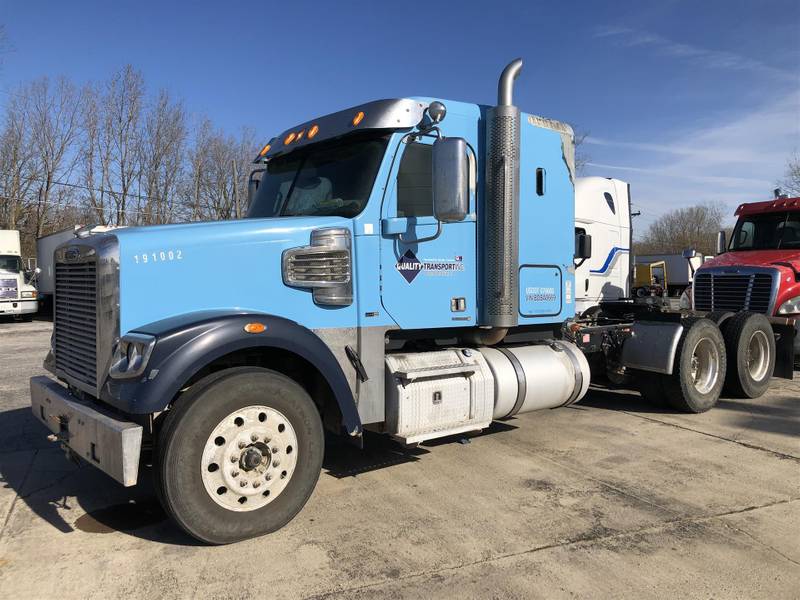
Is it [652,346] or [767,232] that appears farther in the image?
[767,232]

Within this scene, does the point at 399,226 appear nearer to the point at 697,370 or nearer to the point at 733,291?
the point at 697,370

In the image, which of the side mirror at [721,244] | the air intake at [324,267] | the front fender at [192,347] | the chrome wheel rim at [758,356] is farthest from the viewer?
the side mirror at [721,244]

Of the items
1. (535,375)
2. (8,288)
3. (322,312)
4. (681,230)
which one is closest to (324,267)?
→ (322,312)

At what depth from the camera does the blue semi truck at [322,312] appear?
3607 millimetres

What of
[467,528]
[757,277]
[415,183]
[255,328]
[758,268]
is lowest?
[467,528]

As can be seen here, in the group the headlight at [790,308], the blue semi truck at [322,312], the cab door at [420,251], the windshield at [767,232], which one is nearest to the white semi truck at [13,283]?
the blue semi truck at [322,312]

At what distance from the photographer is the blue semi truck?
142 inches

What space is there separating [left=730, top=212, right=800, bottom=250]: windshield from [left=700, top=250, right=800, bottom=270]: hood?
0.78 ft

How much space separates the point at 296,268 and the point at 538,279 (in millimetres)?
2468

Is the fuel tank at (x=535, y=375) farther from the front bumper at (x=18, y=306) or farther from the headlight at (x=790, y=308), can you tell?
the front bumper at (x=18, y=306)

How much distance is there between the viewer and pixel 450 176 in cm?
429

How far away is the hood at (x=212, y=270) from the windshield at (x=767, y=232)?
9.36 meters

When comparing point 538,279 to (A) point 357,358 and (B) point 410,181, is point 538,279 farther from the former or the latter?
(A) point 357,358

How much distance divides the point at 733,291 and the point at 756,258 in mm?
834
